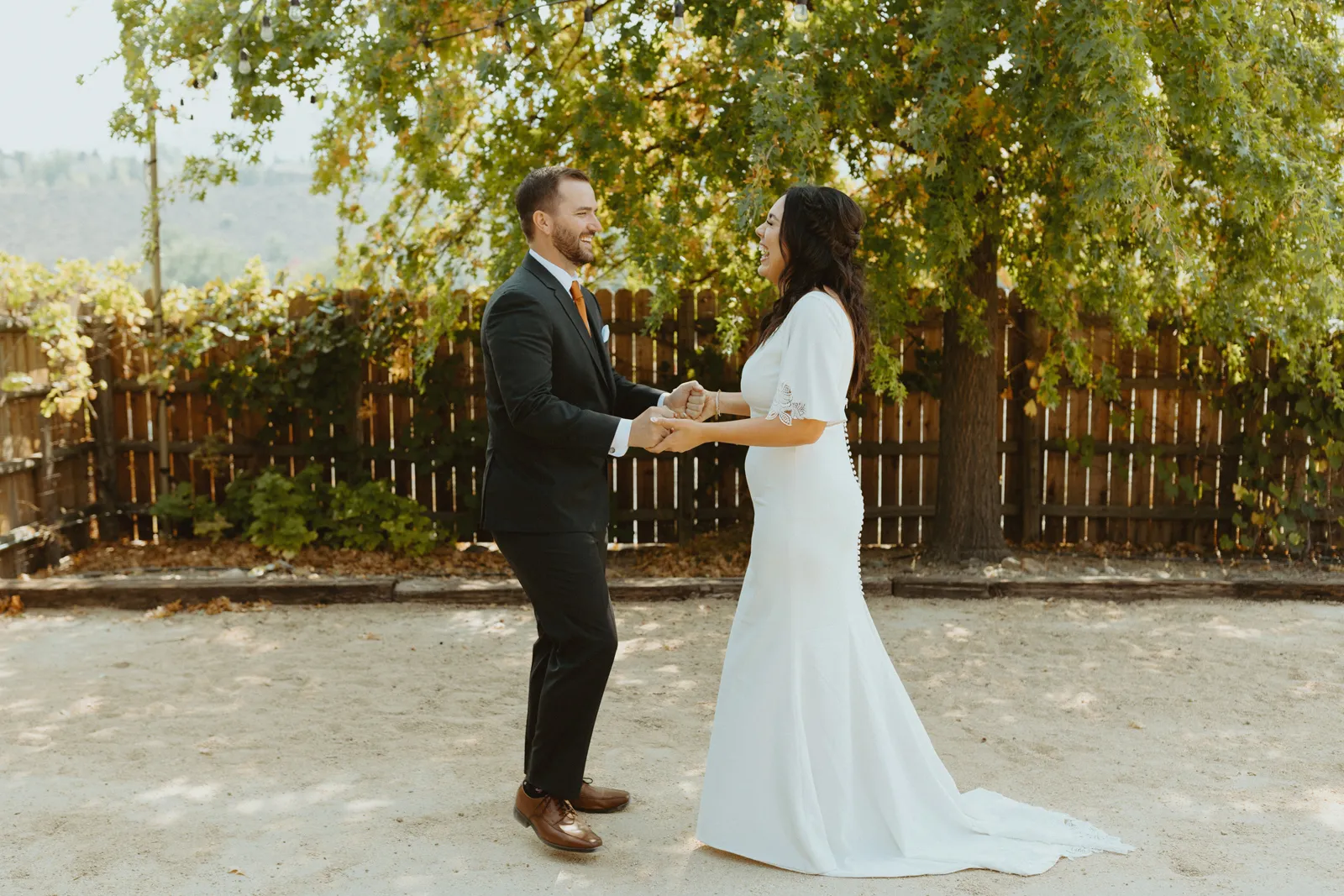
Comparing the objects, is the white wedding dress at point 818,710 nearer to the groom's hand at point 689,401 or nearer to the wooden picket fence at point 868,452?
the groom's hand at point 689,401

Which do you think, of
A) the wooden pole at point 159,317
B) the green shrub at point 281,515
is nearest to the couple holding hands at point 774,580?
the green shrub at point 281,515

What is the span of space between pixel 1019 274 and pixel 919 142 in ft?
7.22

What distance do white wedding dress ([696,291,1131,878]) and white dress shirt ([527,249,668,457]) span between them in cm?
45

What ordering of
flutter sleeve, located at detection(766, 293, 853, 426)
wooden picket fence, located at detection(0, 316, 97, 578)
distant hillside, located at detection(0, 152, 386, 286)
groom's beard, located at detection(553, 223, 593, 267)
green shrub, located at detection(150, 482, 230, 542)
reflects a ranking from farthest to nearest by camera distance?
distant hillside, located at detection(0, 152, 386, 286), green shrub, located at detection(150, 482, 230, 542), wooden picket fence, located at detection(0, 316, 97, 578), groom's beard, located at detection(553, 223, 593, 267), flutter sleeve, located at detection(766, 293, 853, 426)

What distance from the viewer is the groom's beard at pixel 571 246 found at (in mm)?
3691

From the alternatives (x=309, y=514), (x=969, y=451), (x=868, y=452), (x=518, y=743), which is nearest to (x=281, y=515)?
(x=309, y=514)

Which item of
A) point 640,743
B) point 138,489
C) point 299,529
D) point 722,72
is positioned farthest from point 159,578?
point 722,72

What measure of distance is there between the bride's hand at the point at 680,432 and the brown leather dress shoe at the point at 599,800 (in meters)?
1.29

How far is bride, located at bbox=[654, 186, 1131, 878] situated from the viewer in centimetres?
348

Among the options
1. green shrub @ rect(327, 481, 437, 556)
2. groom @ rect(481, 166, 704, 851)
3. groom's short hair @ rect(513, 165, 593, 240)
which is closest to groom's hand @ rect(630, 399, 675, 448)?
groom @ rect(481, 166, 704, 851)

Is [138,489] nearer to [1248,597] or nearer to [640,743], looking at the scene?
[640,743]

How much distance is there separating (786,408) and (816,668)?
0.83 meters

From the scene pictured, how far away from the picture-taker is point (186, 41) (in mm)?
6793

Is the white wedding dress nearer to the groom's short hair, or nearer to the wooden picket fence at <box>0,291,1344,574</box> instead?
the groom's short hair
